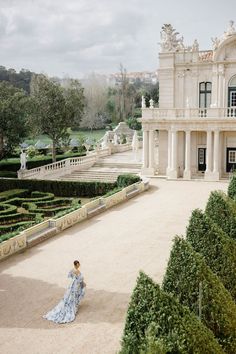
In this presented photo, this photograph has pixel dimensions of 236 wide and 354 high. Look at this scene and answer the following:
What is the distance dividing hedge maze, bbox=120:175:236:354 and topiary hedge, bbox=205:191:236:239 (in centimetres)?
234

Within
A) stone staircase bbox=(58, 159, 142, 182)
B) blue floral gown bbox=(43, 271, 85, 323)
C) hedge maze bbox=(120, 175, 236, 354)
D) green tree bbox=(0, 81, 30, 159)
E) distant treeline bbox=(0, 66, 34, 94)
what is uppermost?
distant treeline bbox=(0, 66, 34, 94)

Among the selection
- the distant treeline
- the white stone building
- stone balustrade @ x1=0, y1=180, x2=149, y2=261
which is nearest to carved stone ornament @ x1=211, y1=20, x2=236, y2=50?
the white stone building

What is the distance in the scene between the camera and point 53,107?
1661 inches

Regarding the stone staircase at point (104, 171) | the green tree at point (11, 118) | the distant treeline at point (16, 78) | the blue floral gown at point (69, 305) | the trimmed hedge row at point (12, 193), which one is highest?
the distant treeline at point (16, 78)

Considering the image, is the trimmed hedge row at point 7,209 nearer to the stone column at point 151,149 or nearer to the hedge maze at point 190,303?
the hedge maze at point 190,303

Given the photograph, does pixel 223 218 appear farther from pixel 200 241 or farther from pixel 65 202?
pixel 65 202

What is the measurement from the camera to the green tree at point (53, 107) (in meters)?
42.0

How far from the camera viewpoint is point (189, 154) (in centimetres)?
4034

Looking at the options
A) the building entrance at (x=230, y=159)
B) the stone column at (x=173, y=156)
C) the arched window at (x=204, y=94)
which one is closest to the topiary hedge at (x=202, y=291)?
the stone column at (x=173, y=156)

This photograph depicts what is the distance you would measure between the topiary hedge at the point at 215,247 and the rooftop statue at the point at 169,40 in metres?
30.9

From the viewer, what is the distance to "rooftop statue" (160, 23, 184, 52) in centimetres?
4175

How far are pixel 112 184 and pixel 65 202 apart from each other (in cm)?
544

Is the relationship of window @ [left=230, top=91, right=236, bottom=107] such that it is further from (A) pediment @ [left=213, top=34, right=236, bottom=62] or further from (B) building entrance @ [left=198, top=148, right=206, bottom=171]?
(B) building entrance @ [left=198, top=148, right=206, bottom=171]

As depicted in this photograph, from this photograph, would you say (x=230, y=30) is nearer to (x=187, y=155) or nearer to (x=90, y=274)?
(x=187, y=155)
